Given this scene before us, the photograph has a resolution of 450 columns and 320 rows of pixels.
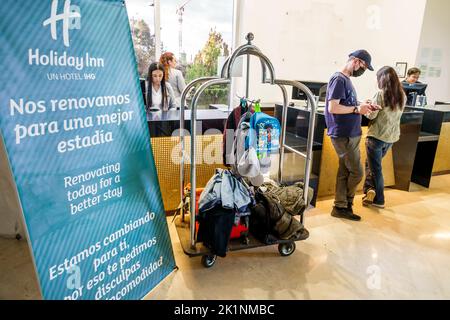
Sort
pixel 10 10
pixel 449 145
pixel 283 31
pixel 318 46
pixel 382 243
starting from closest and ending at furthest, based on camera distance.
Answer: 1. pixel 10 10
2. pixel 382 243
3. pixel 449 145
4. pixel 283 31
5. pixel 318 46

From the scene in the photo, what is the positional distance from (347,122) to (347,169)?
490 millimetres

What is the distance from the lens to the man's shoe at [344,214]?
304 cm

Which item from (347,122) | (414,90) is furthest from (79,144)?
(414,90)

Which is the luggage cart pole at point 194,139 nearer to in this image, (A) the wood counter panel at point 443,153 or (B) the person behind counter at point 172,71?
(B) the person behind counter at point 172,71

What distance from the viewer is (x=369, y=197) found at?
3.35 m

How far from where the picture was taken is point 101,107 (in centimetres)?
159

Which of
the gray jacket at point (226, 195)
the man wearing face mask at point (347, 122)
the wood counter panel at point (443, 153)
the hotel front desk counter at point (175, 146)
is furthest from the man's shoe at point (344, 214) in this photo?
the wood counter panel at point (443, 153)

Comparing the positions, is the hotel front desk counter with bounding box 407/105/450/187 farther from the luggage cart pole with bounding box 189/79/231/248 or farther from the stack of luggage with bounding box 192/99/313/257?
the luggage cart pole with bounding box 189/79/231/248

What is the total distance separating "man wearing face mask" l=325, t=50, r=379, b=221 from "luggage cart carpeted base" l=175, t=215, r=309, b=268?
0.91 meters

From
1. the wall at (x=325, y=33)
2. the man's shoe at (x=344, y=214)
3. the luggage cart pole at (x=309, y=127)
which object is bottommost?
the man's shoe at (x=344, y=214)

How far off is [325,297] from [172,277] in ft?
3.21

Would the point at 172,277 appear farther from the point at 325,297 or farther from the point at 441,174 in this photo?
the point at 441,174

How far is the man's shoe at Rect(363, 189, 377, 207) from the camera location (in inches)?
130
